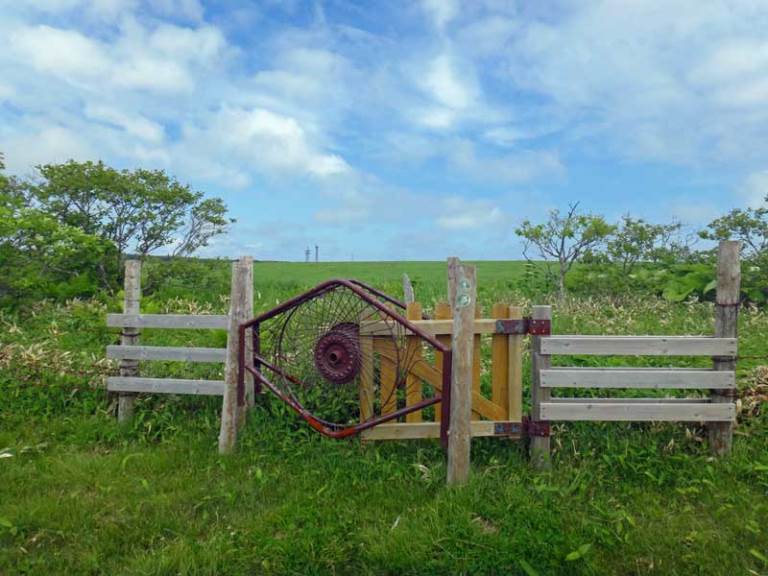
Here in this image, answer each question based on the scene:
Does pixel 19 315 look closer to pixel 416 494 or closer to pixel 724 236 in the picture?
pixel 416 494

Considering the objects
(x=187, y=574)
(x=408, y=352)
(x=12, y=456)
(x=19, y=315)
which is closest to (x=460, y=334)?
(x=408, y=352)

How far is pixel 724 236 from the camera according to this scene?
13.6 meters

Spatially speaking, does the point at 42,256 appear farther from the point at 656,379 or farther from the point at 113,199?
the point at 656,379

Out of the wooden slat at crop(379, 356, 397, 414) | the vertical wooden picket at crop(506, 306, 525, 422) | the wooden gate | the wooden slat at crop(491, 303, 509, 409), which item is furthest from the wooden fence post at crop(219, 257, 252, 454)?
the vertical wooden picket at crop(506, 306, 525, 422)

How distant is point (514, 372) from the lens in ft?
17.8

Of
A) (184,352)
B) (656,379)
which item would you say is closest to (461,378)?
(656,379)

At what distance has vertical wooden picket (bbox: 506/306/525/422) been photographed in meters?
5.41

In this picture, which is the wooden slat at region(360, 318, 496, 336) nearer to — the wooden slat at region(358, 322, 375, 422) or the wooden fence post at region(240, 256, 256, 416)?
the wooden slat at region(358, 322, 375, 422)

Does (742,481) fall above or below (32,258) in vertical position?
below

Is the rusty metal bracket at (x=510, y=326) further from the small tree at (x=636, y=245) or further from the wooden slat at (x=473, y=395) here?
the small tree at (x=636, y=245)

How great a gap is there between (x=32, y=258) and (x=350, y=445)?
9.12m

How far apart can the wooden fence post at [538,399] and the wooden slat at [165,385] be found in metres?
3.39

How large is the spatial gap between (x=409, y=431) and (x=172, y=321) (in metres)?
3.19

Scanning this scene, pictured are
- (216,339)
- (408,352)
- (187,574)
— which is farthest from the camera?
(216,339)
